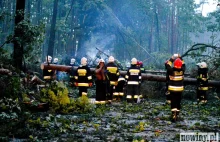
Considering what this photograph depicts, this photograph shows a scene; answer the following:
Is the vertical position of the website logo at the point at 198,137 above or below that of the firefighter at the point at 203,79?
below

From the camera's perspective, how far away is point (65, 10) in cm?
4375

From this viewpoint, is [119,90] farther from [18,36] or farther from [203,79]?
[18,36]

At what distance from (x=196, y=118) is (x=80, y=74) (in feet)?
16.5

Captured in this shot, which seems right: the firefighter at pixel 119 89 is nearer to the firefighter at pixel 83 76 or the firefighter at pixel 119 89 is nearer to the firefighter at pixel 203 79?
the firefighter at pixel 83 76

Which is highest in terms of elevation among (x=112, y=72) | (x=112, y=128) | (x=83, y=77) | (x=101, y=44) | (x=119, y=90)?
(x=101, y=44)

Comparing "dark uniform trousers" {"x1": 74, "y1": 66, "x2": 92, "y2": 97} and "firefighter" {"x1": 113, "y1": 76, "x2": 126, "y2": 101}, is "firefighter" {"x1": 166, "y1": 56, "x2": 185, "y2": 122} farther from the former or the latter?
"firefighter" {"x1": 113, "y1": 76, "x2": 126, "y2": 101}

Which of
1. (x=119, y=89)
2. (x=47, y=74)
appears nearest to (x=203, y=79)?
(x=119, y=89)

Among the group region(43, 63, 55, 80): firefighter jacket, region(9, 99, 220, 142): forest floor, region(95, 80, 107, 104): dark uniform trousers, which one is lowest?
region(9, 99, 220, 142): forest floor

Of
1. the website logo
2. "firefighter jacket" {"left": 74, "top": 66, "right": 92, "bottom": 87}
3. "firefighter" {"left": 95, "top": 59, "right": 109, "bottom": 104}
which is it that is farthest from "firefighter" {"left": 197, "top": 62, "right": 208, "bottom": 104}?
the website logo

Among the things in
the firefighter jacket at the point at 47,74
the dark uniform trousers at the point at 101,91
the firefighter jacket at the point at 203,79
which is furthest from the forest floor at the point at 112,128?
the firefighter jacket at the point at 47,74

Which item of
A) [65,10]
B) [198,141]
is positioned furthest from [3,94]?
[65,10]

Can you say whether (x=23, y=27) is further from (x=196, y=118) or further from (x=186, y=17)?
(x=186, y=17)

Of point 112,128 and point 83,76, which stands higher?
point 83,76

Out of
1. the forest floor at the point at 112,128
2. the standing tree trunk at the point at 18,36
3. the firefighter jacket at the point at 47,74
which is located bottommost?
the forest floor at the point at 112,128
